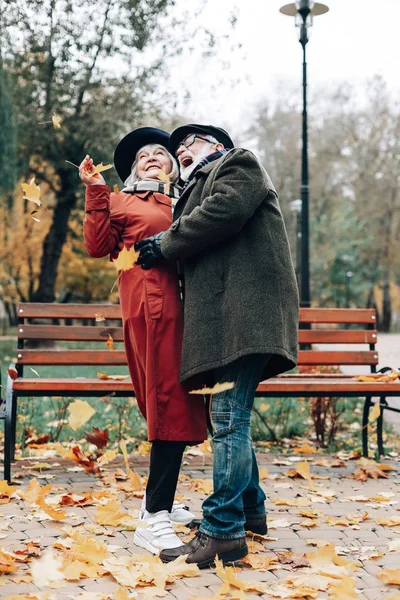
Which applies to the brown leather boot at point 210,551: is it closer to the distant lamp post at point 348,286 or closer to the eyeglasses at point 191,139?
the eyeglasses at point 191,139

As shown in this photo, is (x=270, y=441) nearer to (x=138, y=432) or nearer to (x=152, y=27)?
(x=138, y=432)

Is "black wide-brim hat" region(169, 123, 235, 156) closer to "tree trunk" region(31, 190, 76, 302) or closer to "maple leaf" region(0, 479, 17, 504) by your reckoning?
"maple leaf" region(0, 479, 17, 504)

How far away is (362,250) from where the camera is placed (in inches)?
1950

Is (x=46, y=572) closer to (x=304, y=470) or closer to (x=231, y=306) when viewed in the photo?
(x=231, y=306)

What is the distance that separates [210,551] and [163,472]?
464 mm

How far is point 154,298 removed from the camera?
3607mm

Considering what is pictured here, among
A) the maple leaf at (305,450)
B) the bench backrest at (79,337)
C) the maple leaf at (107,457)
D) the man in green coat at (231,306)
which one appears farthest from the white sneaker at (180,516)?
the maple leaf at (305,450)

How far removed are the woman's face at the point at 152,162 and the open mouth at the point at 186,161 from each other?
0.21 m

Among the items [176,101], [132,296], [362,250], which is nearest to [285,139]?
[362,250]

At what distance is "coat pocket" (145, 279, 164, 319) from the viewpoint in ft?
11.8

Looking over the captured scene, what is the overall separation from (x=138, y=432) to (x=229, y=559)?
359 centimetres

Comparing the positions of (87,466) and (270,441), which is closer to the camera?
(87,466)

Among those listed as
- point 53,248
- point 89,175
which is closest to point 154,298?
point 89,175

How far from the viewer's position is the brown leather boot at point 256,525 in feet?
12.4
